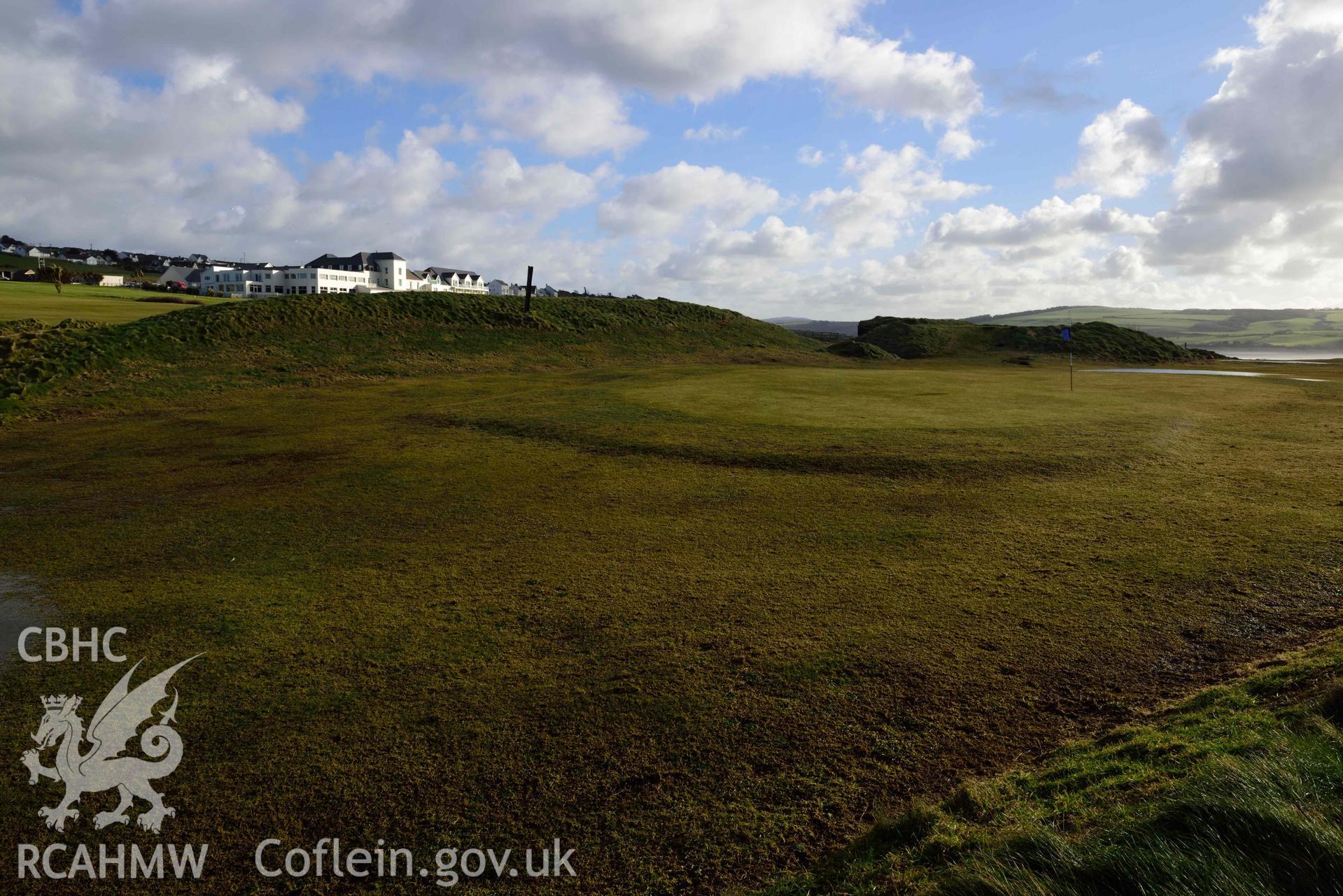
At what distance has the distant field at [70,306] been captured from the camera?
1806 inches

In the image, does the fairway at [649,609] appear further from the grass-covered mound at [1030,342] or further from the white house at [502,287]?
the white house at [502,287]

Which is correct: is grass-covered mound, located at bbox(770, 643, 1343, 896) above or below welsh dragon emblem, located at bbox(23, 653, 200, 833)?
above

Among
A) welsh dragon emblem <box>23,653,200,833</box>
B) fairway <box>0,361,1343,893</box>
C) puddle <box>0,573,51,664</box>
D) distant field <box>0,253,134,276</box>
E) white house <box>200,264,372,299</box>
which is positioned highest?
distant field <box>0,253,134,276</box>

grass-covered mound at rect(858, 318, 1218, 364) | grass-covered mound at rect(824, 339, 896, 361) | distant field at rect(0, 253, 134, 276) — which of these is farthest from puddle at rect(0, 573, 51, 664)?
distant field at rect(0, 253, 134, 276)

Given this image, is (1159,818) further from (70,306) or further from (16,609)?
(70,306)

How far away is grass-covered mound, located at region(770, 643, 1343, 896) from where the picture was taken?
361 cm

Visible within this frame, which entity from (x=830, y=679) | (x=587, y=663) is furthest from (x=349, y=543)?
(x=830, y=679)

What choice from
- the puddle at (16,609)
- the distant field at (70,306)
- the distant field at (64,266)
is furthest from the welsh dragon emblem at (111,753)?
the distant field at (64,266)

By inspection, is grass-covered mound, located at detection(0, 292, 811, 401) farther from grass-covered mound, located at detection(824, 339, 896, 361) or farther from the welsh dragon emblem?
the welsh dragon emblem

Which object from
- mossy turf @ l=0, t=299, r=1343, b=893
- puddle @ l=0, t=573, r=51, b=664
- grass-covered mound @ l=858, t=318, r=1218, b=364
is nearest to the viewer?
mossy turf @ l=0, t=299, r=1343, b=893

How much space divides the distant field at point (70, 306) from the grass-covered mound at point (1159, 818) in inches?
2019

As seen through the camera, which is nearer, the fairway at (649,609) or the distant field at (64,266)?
the fairway at (649,609)

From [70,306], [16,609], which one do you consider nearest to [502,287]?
[70,306]

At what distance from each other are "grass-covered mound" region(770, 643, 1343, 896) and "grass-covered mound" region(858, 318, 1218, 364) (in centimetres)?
7035
